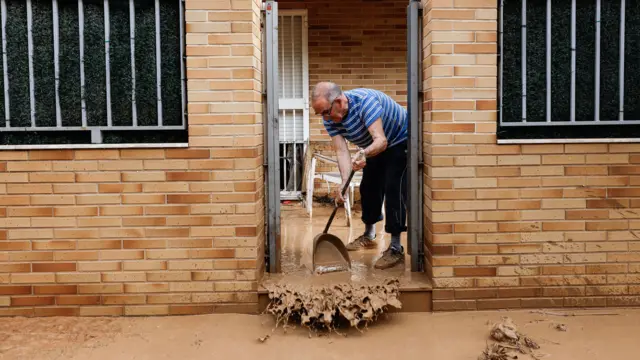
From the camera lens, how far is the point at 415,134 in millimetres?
4602

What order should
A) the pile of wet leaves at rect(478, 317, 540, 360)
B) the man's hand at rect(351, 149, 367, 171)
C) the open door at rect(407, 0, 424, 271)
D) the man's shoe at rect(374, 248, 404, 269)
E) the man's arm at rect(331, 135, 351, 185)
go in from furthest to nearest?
the man's arm at rect(331, 135, 351, 185), the man's shoe at rect(374, 248, 404, 269), the man's hand at rect(351, 149, 367, 171), the open door at rect(407, 0, 424, 271), the pile of wet leaves at rect(478, 317, 540, 360)

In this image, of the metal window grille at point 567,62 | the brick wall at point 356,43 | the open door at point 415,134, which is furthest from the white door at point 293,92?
the metal window grille at point 567,62

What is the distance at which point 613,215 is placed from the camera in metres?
4.26

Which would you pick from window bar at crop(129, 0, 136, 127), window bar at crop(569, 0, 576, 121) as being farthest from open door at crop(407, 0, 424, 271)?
window bar at crop(129, 0, 136, 127)

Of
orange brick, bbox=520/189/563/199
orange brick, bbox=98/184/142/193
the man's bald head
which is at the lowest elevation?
orange brick, bbox=520/189/563/199

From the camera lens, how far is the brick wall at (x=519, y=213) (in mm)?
4207

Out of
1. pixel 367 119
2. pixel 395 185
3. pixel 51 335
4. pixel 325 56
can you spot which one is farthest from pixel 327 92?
pixel 325 56

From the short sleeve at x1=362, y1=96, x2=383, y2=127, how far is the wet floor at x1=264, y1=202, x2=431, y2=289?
1.15m

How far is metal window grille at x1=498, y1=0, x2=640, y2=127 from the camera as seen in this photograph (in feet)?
13.8

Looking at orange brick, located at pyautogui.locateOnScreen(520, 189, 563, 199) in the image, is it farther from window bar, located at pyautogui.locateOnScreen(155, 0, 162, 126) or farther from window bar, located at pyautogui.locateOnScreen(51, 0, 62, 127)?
window bar, located at pyautogui.locateOnScreen(51, 0, 62, 127)

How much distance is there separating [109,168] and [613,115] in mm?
3453

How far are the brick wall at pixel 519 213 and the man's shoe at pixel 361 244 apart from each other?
4.76ft

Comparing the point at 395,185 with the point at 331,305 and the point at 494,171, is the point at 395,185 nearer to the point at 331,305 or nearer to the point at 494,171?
the point at 494,171

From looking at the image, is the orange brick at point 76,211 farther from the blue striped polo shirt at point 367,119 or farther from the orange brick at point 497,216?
the orange brick at point 497,216
